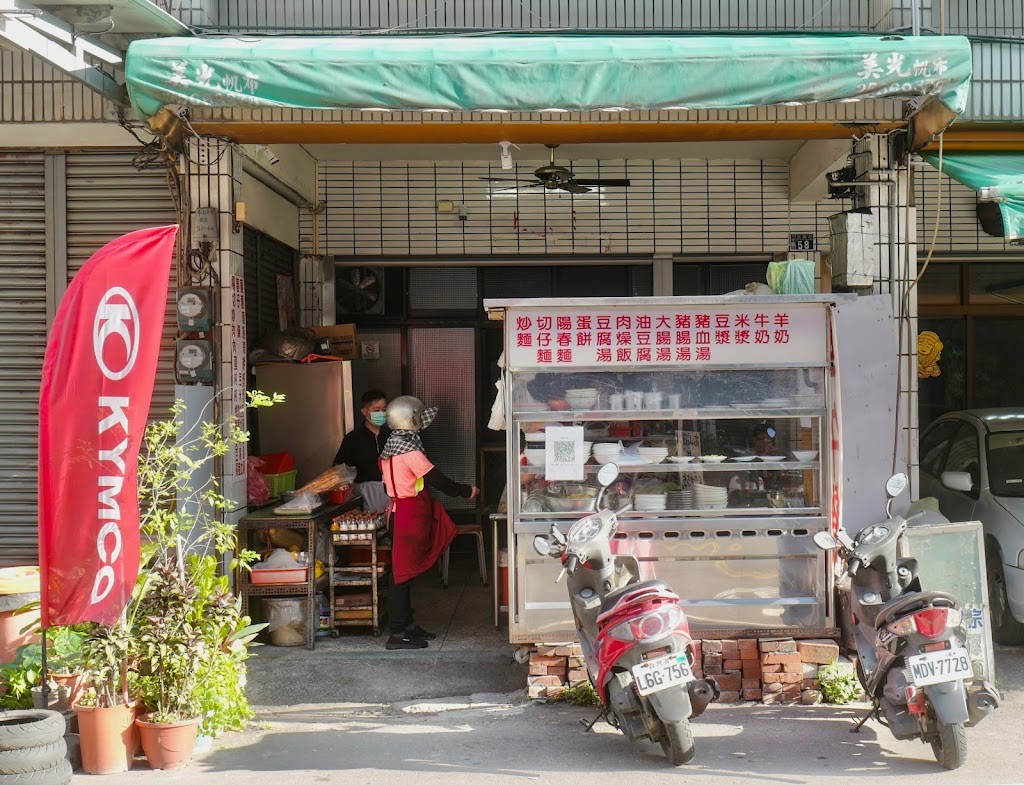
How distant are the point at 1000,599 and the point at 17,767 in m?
6.49

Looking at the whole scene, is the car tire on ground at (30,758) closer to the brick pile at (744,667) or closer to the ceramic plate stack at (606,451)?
the brick pile at (744,667)

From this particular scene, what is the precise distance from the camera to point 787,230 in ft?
31.5

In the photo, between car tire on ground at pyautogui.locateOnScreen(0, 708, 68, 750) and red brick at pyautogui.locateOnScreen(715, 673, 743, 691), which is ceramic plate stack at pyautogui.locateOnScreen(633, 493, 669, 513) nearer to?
red brick at pyautogui.locateOnScreen(715, 673, 743, 691)

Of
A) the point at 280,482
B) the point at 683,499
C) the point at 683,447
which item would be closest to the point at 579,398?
the point at 683,447

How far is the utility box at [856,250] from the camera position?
6723 millimetres

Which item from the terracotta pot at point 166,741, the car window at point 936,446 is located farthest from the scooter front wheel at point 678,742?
the car window at point 936,446

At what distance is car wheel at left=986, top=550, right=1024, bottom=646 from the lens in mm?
7242

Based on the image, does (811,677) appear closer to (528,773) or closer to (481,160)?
(528,773)

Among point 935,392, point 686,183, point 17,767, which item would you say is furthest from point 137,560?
point 935,392

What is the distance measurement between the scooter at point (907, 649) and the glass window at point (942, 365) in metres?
5.06

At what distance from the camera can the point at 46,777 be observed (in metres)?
4.63

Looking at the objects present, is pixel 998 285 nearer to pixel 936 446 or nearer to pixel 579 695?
pixel 936 446

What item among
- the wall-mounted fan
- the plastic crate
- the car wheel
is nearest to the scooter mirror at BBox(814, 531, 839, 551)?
the car wheel

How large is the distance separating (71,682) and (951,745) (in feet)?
15.1
